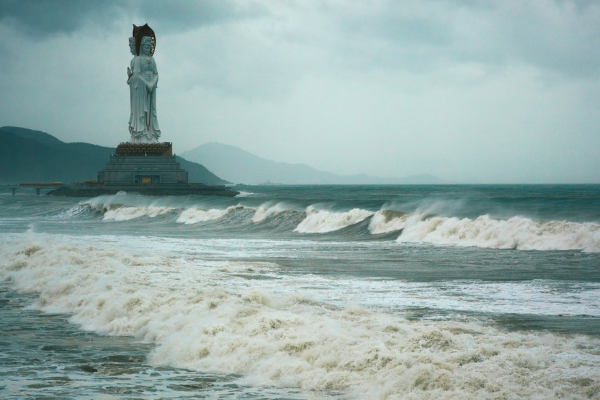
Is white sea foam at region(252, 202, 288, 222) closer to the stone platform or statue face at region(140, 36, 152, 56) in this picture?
the stone platform

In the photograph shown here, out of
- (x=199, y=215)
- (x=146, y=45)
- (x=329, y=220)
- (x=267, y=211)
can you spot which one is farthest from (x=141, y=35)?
(x=329, y=220)

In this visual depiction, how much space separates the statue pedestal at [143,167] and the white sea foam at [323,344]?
294 feet

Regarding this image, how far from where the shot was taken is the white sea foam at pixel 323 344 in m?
8.63

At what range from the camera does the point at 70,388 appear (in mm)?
9148

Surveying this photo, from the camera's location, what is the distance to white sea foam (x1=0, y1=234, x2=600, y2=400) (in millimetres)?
8633

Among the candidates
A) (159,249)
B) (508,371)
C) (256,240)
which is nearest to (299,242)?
(256,240)

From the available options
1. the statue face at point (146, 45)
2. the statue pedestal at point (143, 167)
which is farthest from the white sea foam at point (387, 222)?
the statue face at point (146, 45)

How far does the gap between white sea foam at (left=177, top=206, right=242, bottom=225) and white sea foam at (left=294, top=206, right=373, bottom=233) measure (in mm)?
11788

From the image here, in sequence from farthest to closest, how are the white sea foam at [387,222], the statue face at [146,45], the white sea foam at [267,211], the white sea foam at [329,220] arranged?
the statue face at [146,45], the white sea foam at [267,211], the white sea foam at [329,220], the white sea foam at [387,222]

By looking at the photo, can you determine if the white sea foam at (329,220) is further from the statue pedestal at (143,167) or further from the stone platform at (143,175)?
the statue pedestal at (143,167)

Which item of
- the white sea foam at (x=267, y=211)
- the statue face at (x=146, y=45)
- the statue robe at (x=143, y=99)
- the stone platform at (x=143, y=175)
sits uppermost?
the statue face at (x=146, y=45)

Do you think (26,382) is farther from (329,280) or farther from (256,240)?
(256,240)

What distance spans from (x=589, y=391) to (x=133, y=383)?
17.2 ft

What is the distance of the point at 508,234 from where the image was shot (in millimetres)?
29359
